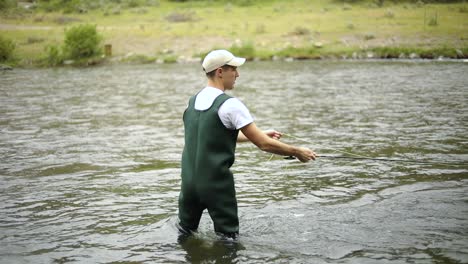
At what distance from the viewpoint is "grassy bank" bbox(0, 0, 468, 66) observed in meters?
39.5

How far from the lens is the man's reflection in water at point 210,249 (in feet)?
21.1

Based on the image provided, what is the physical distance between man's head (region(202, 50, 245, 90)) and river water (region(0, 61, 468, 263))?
200 cm

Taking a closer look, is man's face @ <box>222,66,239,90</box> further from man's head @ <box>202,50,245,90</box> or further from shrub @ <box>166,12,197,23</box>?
shrub @ <box>166,12,197,23</box>

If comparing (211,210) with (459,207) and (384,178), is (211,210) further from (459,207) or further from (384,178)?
(384,178)

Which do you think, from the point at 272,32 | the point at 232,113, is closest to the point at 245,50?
the point at 272,32

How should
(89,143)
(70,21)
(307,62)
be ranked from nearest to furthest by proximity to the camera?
(89,143), (307,62), (70,21)

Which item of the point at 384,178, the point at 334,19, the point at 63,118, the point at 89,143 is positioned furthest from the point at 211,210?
the point at 334,19

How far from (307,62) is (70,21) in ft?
95.7

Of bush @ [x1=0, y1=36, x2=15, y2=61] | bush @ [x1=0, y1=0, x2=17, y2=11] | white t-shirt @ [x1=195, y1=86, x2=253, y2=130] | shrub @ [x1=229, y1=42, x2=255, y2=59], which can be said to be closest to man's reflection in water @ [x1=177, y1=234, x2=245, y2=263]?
white t-shirt @ [x1=195, y1=86, x2=253, y2=130]

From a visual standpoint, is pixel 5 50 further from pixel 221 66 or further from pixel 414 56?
pixel 221 66

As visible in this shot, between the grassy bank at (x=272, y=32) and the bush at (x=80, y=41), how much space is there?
1.86 metres

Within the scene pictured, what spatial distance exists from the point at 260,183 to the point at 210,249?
346 cm

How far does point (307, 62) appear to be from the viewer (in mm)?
37562

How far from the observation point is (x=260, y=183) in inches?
394
